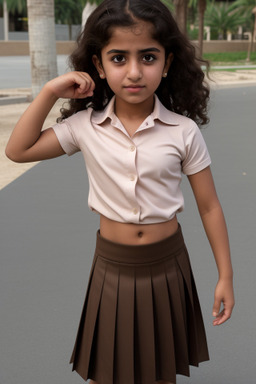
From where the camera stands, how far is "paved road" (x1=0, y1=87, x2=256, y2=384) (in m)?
2.91

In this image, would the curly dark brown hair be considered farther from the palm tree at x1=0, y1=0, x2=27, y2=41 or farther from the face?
the palm tree at x1=0, y1=0, x2=27, y2=41

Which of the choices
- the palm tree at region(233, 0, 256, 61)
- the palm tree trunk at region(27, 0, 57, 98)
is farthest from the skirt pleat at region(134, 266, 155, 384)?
the palm tree at region(233, 0, 256, 61)

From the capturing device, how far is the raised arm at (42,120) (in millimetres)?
2016

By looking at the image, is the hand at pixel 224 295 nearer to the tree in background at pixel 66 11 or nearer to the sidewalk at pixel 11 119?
the sidewalk at pixel 11 119

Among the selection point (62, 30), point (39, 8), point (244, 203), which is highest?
point (39, 8)

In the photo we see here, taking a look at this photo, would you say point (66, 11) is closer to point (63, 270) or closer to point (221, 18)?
point (221, 18)

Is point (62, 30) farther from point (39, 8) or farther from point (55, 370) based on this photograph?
point (55, 370)

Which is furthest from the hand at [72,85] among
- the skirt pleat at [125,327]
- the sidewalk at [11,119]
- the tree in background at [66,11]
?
the tree in background at [66,11]

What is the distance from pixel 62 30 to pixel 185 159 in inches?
2265

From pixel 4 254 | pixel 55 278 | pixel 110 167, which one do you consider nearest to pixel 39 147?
pixel 110 167

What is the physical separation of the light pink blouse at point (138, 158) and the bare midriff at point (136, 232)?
29 millimetres

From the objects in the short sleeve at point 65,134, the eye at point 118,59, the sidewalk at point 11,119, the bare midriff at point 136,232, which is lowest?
the sidewalk at point 11,119

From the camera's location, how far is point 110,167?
2.01 meters

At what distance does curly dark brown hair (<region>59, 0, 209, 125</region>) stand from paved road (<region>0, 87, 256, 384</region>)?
126 centimetres
